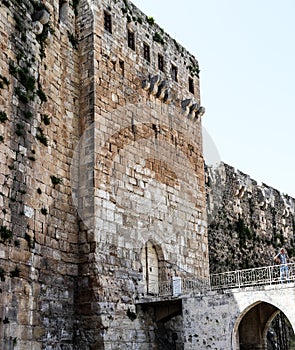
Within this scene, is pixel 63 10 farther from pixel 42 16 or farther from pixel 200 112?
pixel 200 112

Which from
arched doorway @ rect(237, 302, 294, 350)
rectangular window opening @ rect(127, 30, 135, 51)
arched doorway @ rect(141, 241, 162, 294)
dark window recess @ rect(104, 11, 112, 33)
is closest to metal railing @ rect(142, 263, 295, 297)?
arched doorway @ rect(141, 241, 162, 294)

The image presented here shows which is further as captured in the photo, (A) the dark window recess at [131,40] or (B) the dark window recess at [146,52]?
(B) the dark window recess at [146,52]

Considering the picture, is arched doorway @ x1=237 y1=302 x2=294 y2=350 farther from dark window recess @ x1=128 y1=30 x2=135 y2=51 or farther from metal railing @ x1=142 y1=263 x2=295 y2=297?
dark window recess @ x1=128 y1=30 x2=135 y2=51

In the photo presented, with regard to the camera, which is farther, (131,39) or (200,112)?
(200,112)

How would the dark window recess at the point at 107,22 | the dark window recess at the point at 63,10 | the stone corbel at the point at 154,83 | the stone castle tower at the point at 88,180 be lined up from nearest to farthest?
the stone castle tower at the point at 88,180
the dark window recess at the point at 63,10
the dark window recess at the point at 107,22
the stone corbel at the point at 154,83

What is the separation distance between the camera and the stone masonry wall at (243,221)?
75.8 ft

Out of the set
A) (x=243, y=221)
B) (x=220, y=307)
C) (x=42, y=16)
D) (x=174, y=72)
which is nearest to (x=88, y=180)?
(x=42, y=16)

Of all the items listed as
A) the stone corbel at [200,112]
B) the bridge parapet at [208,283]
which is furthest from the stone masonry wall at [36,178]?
the stone corbel at [200,112]

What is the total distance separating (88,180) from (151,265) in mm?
3323

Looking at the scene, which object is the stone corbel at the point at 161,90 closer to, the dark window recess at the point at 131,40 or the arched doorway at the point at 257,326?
the dark window recess at the point at 131,40

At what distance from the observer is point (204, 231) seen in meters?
19.2

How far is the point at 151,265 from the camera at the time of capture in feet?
54.3

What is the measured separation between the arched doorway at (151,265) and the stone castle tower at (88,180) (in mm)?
42

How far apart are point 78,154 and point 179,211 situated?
4207 mm
